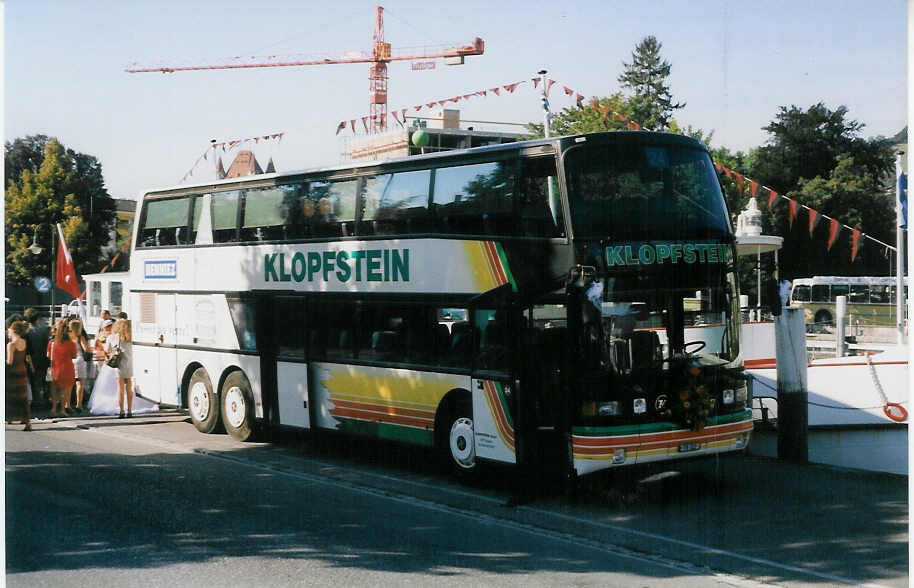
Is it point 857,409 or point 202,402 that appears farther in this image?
point 857,409

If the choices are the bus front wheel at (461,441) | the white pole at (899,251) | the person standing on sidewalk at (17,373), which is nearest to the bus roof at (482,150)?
the bus front wheel at (461,441)

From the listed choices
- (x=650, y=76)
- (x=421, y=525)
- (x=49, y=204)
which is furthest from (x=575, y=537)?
(x=650, y=76)

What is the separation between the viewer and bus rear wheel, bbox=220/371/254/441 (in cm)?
1520

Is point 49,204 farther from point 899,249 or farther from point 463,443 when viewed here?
point 899,249

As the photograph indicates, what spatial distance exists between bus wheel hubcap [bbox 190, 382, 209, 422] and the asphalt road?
101 inches

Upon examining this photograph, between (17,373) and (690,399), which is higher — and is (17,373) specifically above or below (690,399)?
above

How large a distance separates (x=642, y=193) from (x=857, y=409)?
10.1 m

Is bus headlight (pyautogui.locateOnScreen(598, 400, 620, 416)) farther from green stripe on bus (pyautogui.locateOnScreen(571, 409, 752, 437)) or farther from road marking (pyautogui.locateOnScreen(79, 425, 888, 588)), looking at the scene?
road marking (pyautogui.locateOnScreen(79, 425, 888, 588))

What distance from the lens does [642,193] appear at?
1058 centimetres

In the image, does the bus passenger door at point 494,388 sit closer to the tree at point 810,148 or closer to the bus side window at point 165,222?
the bus side window at point 165,222

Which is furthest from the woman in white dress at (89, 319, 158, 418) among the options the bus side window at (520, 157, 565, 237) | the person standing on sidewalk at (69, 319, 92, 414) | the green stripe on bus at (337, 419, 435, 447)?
the bus side window at (520, 157, 565, 237)

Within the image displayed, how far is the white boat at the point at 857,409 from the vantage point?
57.5 feet

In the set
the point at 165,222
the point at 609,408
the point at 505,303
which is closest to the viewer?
the point at 609,408

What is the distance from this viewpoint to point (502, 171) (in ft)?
37.2
